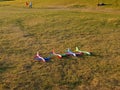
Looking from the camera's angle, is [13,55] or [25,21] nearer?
[13,55]

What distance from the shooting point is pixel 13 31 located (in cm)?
1628

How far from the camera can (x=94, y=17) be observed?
20031 millimetres

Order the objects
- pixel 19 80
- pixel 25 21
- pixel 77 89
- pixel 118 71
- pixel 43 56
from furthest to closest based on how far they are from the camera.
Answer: pixel 25 21, pixel 43 56, pixel 118 71, pixel 19 80, pixel 77 89

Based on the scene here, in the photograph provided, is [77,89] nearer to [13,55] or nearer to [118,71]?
[118,71]

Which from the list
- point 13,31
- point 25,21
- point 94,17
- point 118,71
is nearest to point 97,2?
point 94,17

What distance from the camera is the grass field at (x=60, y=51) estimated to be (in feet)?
29.7

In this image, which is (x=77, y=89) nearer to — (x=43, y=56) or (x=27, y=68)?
(x=27, y=68)

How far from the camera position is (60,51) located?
12.4 m

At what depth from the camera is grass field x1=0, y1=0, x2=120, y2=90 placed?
9062 mm

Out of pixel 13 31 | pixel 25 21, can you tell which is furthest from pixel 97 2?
pixel 13 31

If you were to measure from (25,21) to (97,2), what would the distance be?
486 inches

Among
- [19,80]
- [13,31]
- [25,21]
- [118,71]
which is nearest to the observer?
[19,80]

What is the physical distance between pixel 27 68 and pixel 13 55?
70.8 inches

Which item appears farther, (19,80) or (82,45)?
(82,45)
